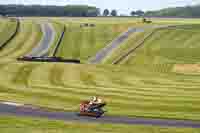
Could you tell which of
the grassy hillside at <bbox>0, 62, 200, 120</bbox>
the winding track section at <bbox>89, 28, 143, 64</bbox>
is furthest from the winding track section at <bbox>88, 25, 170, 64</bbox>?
the grassy hillside at <bbox>0, 62, 200, 120</bbox>

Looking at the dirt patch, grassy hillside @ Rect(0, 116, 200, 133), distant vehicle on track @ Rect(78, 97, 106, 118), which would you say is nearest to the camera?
grassy hillside @ Rect(0, 116, 200, 133)

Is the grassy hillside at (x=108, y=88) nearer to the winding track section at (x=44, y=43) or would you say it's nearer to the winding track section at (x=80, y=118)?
the winding track section at (x=80, y=118)

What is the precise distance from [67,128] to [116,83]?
2588cm

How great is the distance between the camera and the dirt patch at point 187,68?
267ft

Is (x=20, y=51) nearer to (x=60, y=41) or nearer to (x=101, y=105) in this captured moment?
(x=60, y=41)

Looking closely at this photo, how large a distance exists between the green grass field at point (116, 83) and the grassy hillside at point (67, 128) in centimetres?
10

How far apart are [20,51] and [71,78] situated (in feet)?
149

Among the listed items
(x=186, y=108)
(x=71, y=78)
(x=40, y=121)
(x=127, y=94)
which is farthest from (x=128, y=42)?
(x=40, y=121)

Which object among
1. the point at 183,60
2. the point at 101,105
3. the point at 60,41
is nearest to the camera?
the point at 101,105

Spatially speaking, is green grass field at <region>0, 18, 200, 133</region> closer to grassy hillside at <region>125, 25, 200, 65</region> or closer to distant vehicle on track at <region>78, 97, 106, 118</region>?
grassy hillside at <region>125, 25, 200, 65</region>

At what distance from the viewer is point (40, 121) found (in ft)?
141

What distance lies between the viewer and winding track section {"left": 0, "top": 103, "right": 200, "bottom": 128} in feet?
141

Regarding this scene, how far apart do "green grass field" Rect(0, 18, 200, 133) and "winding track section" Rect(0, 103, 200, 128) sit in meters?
1.60

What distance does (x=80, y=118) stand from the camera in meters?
45.1
